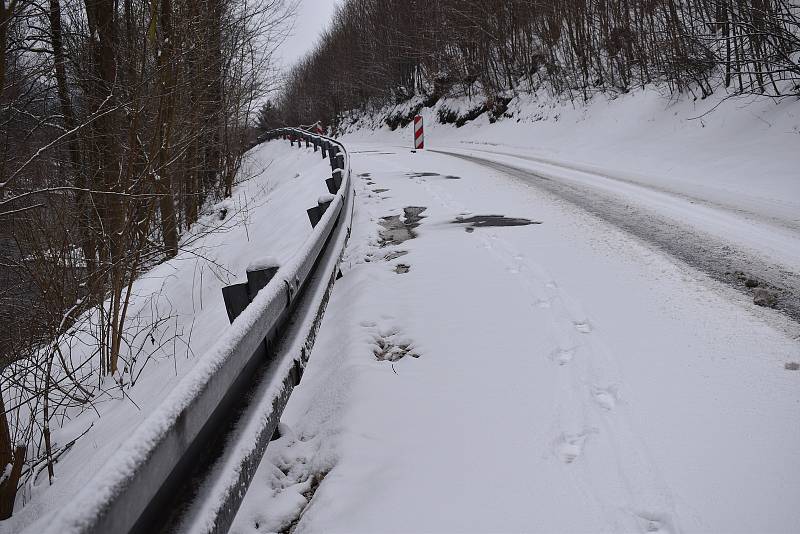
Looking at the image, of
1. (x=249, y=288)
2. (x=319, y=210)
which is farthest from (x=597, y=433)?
(x=319, y=210)

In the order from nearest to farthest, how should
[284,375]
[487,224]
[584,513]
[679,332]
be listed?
[584,513] < [284,375] < [679,332] < [487,224]

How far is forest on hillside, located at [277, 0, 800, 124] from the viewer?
396 inches

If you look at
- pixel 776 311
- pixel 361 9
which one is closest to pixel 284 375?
pixel 776 311

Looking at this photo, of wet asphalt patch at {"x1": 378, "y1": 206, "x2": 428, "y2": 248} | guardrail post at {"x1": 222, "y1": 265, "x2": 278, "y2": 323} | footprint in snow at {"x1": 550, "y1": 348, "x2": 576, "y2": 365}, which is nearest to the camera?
guardrail post at {"x1": 222, "y1": 265, "x2": 278, "y2": 323}

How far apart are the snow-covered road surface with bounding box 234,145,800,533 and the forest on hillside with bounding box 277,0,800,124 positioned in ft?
21.9

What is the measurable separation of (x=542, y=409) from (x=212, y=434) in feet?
4.61

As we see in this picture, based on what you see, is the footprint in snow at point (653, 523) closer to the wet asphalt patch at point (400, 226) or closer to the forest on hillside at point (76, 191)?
the forest on hillside at point (76, 191)

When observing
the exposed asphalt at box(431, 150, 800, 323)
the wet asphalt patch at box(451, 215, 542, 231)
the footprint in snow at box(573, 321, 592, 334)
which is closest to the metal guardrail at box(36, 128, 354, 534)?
the footprint in snow at box(573, 321, 592, 334)

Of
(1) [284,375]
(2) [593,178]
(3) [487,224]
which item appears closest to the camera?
(1) [284,375]

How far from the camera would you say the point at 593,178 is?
30.1ft

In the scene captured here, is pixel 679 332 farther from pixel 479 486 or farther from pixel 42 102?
pixel 42 102

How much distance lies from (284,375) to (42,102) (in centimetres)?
764

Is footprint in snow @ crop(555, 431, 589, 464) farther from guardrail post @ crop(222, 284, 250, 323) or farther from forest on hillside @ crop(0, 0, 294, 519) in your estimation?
forest on hillside @ crop(0, 0, 294, 519)

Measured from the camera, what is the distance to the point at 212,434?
1595 millimetres
